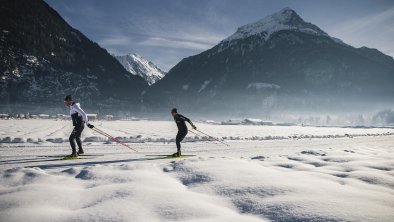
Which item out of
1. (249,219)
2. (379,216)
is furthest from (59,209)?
(379,216)

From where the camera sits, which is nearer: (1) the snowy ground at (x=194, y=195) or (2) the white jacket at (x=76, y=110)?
(1) the snowy ground at (x=194, y=195)

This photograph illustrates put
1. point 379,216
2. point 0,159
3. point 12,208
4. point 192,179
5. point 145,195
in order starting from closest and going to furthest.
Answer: point 379,216, point 12,208, point 145,195, point 192,179, point 0,159

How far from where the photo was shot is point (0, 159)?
9906 mm

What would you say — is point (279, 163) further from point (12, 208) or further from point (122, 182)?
point (12, 208)

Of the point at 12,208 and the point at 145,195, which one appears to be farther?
the point at 145,195

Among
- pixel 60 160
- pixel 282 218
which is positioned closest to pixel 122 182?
A: pixel 282 218

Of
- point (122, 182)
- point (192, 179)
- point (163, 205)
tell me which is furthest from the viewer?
point (192, 179)

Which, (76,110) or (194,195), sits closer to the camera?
(194,195)

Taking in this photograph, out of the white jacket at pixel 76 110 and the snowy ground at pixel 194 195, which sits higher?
the white jacket at pixel 76 110

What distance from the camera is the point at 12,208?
384cm

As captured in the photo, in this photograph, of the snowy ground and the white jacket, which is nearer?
the snowy ground

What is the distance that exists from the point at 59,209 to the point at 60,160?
681 cm

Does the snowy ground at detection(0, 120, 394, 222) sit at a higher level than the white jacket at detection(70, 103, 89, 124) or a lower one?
lower

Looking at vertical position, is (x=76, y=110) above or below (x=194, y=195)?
above
